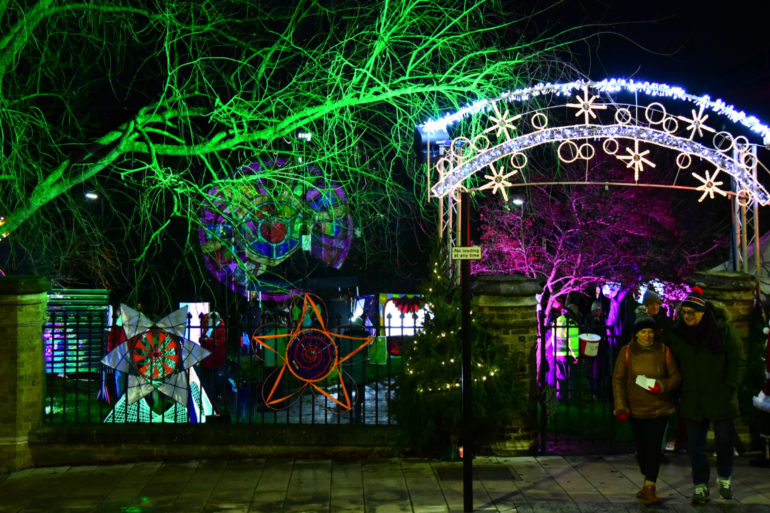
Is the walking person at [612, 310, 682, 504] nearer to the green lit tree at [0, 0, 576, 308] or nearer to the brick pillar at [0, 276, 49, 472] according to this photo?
the green lit tree at [0, 0, 576, 308]

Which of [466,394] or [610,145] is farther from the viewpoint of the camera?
[610,145]

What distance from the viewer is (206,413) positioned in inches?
396

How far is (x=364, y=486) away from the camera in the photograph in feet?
23.6

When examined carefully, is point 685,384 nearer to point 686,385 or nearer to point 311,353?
point 686,385

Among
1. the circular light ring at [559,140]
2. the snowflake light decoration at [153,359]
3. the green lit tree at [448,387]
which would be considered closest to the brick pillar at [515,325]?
the green lit tree at [448,387]

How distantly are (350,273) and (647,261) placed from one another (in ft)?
38.6

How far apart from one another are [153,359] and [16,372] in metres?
1.40

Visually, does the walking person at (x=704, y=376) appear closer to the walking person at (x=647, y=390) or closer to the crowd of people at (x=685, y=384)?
the crowd of people at (x=685, y=384)

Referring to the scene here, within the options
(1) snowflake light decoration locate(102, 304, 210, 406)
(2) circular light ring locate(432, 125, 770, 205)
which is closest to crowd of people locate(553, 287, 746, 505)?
(2) circular light ring locate(432, 125, 770, 205)

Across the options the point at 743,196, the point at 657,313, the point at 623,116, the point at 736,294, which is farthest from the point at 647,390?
the point at 743,196

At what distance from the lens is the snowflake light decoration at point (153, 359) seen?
8703mm

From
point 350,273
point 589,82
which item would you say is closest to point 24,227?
point 589,82

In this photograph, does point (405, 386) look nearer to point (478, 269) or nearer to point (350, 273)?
point (478, 269)

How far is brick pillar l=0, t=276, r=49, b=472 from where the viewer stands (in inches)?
315
